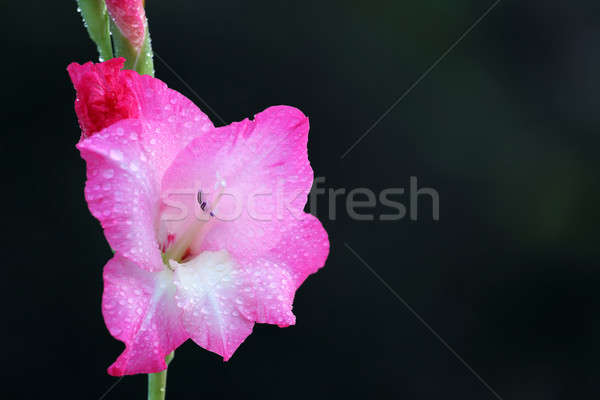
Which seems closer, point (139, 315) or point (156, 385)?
point (139, 315)

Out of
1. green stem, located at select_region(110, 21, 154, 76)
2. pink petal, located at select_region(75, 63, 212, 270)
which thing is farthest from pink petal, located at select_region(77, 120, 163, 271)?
green stem, located at select_region(110, 21, 154, 76)

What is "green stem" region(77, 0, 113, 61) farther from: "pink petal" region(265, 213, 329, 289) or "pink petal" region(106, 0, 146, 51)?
"pink petal" region(265, 213, 329, 289)

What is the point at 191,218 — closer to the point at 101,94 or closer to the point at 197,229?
the point at 197,229

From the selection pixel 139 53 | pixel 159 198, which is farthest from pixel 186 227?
pixel 139 53

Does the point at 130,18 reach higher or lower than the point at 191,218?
higher

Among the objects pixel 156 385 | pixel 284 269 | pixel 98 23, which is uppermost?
pixel 98 23

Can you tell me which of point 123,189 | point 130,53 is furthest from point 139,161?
point 130,53
